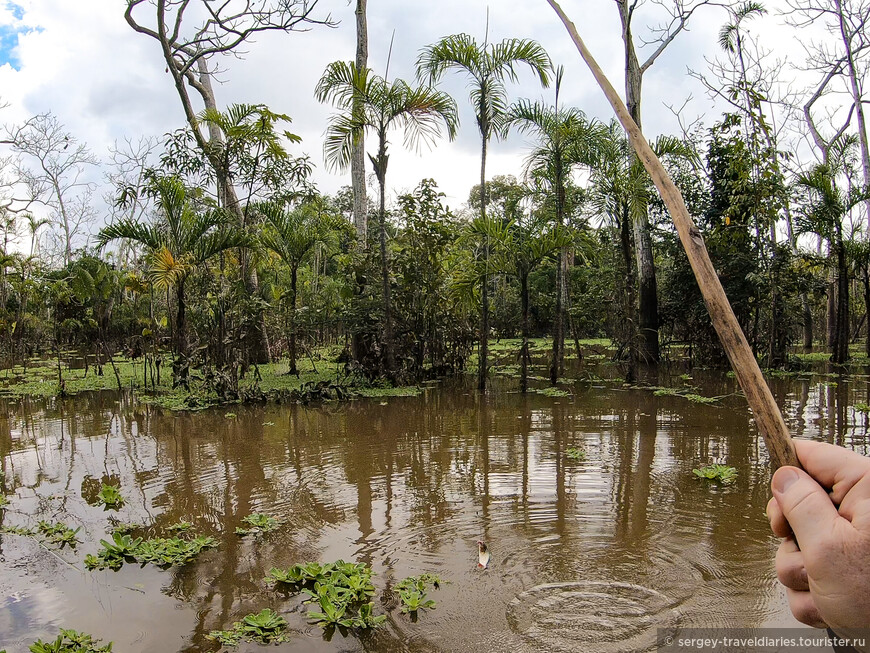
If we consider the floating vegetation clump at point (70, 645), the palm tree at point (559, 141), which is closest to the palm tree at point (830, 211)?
the palm tree at point (559, 141)

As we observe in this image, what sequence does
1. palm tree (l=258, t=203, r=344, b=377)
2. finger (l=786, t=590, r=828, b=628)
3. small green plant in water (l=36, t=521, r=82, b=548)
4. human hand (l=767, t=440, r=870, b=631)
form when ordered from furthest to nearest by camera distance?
palm tree (l=258, t=203, r=344, b=377) → small green plant in water (l=36, t=521, r=82, b=548) → finger (l=786, t=590, r=828, b=628) → human hand (l=767, t=440, r=870, b=631)

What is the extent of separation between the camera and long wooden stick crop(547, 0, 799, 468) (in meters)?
1.43

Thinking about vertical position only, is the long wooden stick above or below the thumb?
above

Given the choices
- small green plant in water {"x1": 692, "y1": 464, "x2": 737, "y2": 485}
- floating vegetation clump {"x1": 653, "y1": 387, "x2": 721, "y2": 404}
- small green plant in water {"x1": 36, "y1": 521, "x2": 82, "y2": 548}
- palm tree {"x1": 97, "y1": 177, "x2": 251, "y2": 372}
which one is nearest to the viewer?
small green plant in water {"x1": 36, "y1": 521, "x2": 82, "y2": 548}

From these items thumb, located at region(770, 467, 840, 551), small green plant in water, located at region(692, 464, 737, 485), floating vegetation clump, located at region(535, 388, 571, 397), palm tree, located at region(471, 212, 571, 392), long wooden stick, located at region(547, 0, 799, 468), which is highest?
palm tree, located at region(471, 212, 571, 392)

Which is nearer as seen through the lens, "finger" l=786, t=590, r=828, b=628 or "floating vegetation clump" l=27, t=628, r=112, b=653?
"finger" l=786, t=590, r=828, b=628

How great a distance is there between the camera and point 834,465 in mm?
1153

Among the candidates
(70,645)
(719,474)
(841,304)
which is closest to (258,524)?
(70,645)

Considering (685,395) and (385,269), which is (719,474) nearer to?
(685,395)

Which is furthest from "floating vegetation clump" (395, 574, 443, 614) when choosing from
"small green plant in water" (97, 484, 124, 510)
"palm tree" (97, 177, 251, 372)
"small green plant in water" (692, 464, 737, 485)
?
"palm tree" (97, 177, 251, 372)

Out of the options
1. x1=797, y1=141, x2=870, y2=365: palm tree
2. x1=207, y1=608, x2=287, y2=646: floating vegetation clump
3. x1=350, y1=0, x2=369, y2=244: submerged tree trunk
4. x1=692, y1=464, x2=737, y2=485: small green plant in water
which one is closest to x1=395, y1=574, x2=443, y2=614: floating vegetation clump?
x1=207, y1=608, x2=287, y2=646: floating vegetation clump

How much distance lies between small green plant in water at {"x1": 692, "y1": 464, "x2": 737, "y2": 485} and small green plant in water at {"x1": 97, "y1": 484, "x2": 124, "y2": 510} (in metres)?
5.07

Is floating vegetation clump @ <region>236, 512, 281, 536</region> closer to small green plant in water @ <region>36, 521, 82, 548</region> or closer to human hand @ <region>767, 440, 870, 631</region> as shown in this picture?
small green plant in water @ <region>36, 521, 82, 548</region>

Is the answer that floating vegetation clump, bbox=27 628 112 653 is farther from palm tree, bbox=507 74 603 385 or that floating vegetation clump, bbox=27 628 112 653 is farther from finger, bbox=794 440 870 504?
palm tree, bbox=507 74 603 385
